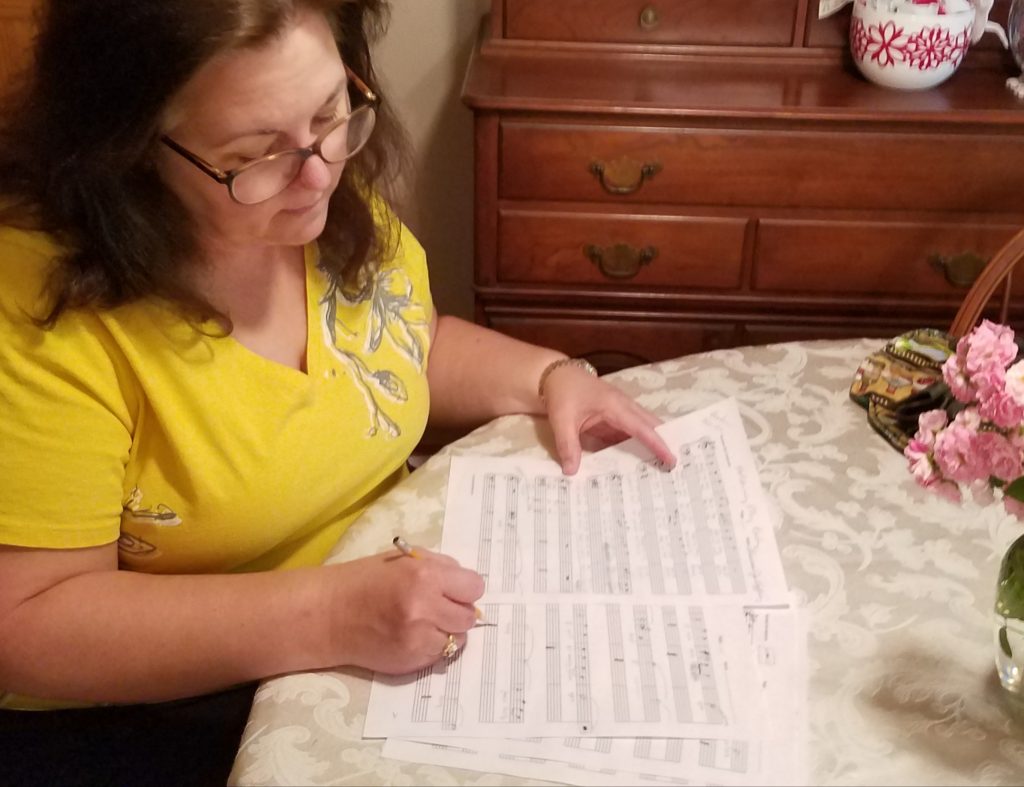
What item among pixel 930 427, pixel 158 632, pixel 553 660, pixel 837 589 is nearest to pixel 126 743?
pixel 158 632

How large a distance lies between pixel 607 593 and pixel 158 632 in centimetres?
38

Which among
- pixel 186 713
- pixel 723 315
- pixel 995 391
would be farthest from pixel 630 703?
pixel 723 315

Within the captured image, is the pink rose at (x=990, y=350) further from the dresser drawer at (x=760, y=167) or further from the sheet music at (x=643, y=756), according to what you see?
the dresser drawer at (x=760, y=167)

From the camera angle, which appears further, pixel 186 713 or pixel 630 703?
pixel 186 713

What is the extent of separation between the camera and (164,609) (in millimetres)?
846

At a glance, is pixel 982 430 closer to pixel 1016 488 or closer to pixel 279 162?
pixel 1016 488

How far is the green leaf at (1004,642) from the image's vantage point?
0.79 m

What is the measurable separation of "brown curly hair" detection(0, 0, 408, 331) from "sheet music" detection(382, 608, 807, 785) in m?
0.46

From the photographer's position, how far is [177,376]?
91 cm

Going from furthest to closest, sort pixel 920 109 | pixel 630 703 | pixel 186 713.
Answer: pixel 920 109 < pixel 186 713 < pixel 630 703

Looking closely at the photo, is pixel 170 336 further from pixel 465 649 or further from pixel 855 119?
pixel 855 119

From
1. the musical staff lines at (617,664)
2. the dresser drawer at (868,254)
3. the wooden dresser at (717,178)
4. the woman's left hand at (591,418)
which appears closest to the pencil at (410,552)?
the musical staff lines at (617,664)

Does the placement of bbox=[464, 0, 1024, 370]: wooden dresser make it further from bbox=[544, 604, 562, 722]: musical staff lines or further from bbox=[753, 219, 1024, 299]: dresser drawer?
bbox=[544, 604, 562, 722]: musical staff lines

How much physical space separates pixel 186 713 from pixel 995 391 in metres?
0.82
